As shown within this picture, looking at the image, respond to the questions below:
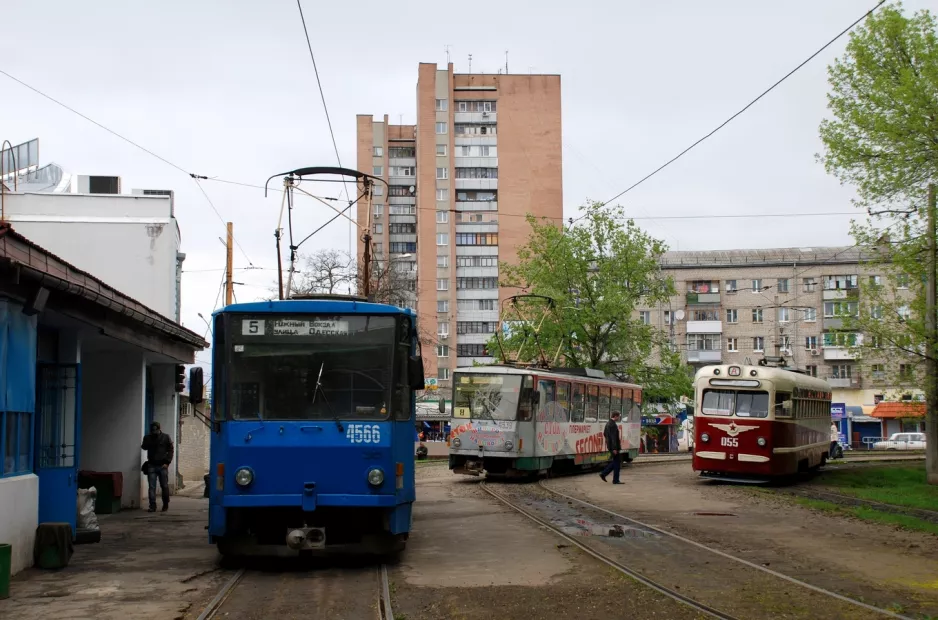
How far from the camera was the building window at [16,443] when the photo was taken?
1098cm

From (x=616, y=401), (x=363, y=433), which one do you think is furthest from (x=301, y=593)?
(x=616, y=401)

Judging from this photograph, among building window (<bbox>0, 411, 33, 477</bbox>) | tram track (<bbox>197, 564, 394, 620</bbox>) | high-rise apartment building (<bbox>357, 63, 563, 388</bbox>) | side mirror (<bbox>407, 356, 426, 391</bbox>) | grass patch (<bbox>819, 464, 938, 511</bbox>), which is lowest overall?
grass patch (<bbox>819, 464, 938, 511</bbox>)

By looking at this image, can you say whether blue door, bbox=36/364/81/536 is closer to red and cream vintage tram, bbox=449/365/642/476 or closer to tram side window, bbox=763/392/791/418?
red and cream vintage tram, bbox=449/365/642/476

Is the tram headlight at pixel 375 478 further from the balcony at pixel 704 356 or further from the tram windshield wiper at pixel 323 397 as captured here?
the balcony at pixel 704 356

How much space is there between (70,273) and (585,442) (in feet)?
72.3

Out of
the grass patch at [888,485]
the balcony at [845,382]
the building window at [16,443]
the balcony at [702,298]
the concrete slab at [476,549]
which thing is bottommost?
the grass patch at [888,485]

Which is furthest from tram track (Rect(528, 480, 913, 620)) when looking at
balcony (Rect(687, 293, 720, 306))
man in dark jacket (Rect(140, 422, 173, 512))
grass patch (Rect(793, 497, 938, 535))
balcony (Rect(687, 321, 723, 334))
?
balcony (Rect(687, 293, 720, 306))

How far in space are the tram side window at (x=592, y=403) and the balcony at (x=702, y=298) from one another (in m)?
44.4

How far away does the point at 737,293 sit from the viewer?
247ft

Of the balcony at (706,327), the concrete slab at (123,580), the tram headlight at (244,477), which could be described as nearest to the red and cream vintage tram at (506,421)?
the concrete slab at (123,580)

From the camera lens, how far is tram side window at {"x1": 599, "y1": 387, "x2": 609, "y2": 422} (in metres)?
33.5

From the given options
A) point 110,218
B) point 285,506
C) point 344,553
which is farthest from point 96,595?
point 110,218

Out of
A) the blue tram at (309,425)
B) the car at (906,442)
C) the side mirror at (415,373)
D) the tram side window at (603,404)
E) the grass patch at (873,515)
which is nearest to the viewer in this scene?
the blue tram at (309,425)

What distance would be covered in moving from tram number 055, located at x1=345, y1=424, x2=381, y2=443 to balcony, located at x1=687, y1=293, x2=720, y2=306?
66.9 meters
